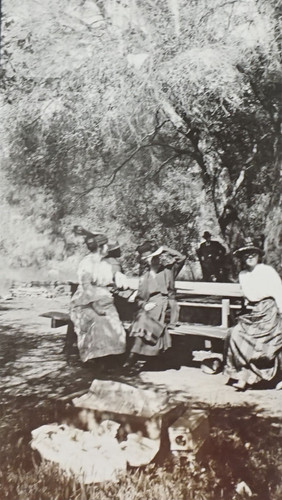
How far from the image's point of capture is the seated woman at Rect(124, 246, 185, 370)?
250cm

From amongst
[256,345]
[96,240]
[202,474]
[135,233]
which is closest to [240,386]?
[256,345]

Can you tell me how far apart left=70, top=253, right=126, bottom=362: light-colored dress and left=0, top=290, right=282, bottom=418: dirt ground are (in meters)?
0.09

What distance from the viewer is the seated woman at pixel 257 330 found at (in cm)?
240

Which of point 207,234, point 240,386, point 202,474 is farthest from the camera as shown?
point 207,234

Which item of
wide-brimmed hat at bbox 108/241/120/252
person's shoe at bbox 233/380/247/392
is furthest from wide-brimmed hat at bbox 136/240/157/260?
person's shoe at bbox 233/380/247/392

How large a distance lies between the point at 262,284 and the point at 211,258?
0.29 metres

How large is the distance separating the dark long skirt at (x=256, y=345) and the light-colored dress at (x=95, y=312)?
0.58 m

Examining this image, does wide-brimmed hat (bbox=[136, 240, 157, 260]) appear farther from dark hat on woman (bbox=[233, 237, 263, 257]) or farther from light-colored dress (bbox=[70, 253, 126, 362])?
dark hat on woman (bbox=[233, 237, 263, 257])

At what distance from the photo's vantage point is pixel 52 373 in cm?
253

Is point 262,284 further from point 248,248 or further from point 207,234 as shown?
point 207,234

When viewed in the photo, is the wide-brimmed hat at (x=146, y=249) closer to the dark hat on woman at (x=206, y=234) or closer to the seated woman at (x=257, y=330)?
the dark hat on woman at (x=206, y=234)

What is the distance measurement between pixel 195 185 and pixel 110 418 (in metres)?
1.29

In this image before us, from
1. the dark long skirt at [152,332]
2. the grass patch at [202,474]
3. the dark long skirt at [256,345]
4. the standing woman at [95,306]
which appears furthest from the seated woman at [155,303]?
the grass patch at [202,474]

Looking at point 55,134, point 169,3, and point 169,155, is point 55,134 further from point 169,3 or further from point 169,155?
point 169,3
